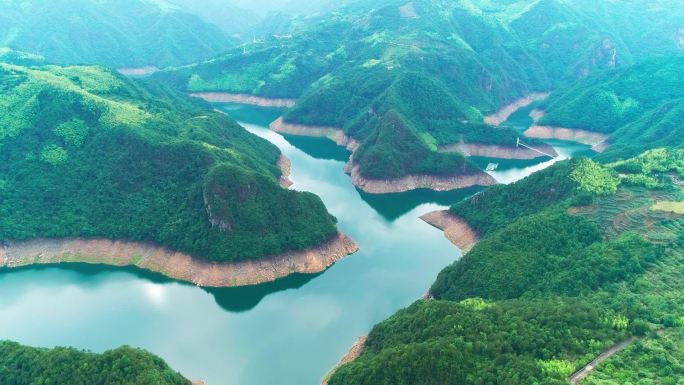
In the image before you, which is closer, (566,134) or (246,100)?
(566,134)

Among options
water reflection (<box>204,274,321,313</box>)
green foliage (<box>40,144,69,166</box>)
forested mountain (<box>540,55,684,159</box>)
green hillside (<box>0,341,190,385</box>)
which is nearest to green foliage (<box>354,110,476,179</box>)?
water reflection (<box>204,274,321,313</box>)

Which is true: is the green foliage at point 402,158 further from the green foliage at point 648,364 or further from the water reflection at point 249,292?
the green foliage at point 648,364

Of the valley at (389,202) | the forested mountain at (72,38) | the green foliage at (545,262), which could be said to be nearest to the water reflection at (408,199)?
the valley at (389,202)

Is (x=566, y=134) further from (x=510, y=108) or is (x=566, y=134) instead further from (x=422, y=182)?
(x=422, y=182)

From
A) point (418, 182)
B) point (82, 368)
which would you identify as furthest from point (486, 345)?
point (418, 182)

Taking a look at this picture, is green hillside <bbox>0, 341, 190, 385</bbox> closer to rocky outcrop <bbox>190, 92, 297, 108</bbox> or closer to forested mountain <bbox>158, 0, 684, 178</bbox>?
forested mountain <bbox>158, 0, 684, 178</bbox>

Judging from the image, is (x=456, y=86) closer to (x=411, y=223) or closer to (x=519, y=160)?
(x=519, y=160)
